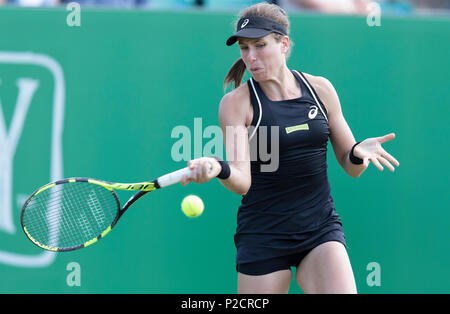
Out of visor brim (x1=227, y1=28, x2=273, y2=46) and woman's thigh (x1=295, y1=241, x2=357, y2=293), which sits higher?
visor brim (x1=227, y1=28, x2=273, y2=46)

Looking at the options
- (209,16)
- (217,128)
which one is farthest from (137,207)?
(209,16)

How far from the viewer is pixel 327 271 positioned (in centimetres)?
275

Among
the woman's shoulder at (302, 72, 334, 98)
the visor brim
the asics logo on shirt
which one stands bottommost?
the asics logo on shirt

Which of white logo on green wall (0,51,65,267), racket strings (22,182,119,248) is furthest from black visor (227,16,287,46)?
white logo on green wall (0,51,65,267)

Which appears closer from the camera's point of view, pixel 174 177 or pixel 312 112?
pixel 174 177

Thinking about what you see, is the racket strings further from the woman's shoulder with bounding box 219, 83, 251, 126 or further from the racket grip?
the woman's shoulder with bounding box 219, 83, 251, 126

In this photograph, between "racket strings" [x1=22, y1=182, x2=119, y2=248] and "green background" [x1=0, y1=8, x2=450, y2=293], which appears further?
"green background" [x1=0, y1=8, x2=450, y2=293]

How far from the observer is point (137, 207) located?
145 inches

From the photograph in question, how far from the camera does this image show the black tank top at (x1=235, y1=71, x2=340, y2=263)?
285 cm

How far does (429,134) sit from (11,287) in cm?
258

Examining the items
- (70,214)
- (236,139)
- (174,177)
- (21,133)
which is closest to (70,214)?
(70,214)

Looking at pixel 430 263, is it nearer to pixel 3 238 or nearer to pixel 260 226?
pixel 260 226

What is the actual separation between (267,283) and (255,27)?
3.75 feet

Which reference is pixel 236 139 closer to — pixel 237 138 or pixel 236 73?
pixel 237 138
